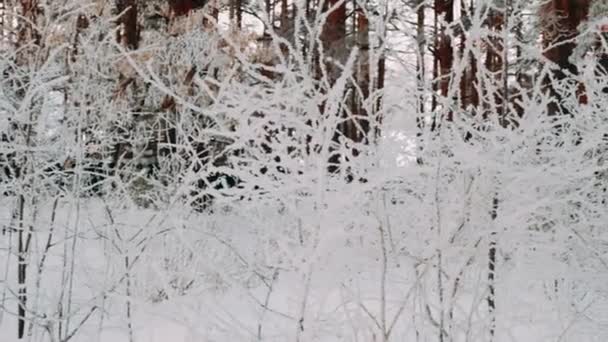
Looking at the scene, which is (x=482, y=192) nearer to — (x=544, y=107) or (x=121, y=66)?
(x=544, y=107)

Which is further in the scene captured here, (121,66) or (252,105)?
(121,66)

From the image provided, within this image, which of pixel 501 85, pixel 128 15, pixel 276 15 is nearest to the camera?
pixel 501 85

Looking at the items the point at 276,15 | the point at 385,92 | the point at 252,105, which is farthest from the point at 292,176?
the point at 276,15

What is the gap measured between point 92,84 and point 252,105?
8.27 feet

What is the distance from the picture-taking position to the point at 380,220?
1.75 metres

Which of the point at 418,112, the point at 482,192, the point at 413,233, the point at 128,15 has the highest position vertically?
the point at 128,15

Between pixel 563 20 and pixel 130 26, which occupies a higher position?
pixel 130 26

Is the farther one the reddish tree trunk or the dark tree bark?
the reddish tree trunk

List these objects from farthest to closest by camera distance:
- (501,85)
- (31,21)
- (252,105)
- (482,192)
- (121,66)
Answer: (121,66), (31,21), (501,85), (482,192), (252,105)

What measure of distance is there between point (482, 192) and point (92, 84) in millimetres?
2696

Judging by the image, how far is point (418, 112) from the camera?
1850 mm

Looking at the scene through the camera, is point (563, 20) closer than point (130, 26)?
Yes

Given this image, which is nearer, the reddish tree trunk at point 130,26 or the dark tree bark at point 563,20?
the dark tree bark at point 563,20

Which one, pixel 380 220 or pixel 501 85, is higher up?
pixel 501 85
